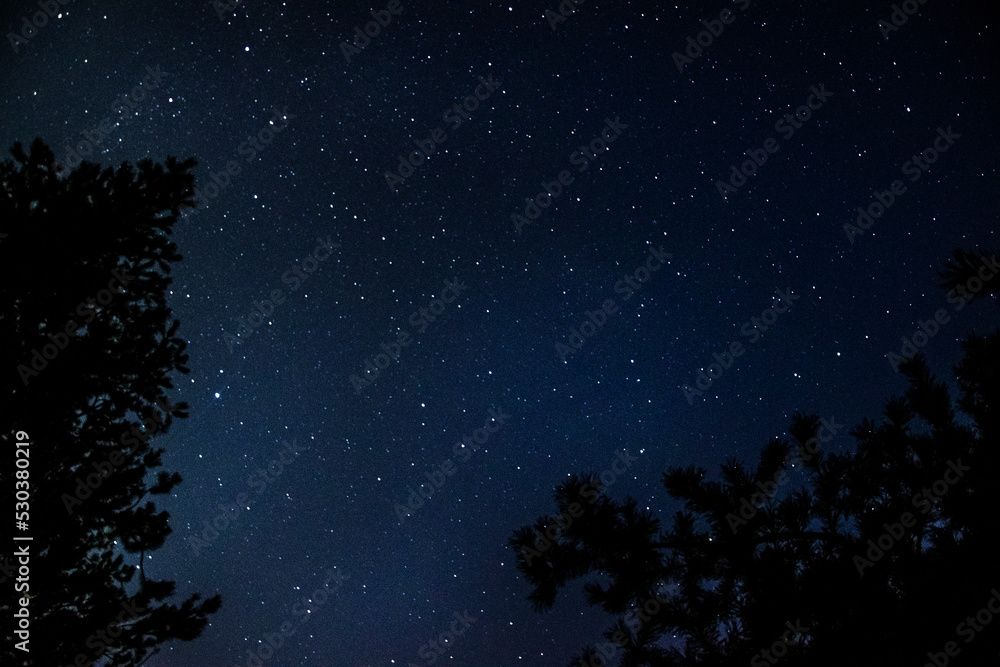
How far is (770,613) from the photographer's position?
1699mm

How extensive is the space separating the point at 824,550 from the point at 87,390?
5.80 meters

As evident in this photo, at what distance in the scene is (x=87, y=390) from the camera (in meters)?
4.51

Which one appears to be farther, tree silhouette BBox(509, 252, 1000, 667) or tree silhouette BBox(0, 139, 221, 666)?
tree silhouette BBox(0, 139, 221, 666)

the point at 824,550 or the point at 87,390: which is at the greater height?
the point at 87,390

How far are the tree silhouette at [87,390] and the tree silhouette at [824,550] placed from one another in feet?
14.4

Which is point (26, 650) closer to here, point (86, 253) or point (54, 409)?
point (54, 409)

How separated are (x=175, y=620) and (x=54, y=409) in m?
2.23

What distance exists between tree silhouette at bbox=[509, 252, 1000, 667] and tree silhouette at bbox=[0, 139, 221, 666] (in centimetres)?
437

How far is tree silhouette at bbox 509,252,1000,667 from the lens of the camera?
1506mm

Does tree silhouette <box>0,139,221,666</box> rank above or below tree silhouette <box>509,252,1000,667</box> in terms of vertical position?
above

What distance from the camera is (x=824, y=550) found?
2004 millimetres

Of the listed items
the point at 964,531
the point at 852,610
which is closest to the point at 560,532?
the point at 852,610

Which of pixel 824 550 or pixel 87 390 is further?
pixel 87 390

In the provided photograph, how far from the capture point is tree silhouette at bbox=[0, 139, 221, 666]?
4.07m
